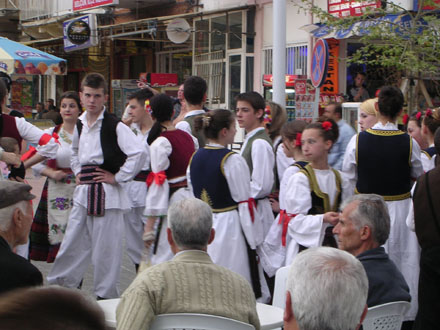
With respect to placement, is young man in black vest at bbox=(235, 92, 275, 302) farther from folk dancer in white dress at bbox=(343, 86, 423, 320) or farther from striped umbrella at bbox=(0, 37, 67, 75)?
striped umbrella at bbox=(0, 37, 67, 75)

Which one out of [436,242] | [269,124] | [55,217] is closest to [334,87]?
[269,124]

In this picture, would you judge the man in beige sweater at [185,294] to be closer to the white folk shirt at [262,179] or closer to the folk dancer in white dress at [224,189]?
the folk dancer in white dress at [224,189]

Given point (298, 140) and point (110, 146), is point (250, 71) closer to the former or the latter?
point (110, 146)

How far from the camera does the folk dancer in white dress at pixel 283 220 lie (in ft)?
17.5

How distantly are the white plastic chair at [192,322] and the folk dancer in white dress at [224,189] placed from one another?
2.43 m

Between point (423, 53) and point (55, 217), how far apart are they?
582cm

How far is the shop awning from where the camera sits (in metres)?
10.5

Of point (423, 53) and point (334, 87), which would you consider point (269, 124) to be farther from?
point (334, 87)

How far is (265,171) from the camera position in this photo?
591 centimetres

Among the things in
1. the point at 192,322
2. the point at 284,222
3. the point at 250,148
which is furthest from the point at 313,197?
the point at 192,322

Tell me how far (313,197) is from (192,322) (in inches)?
89.9

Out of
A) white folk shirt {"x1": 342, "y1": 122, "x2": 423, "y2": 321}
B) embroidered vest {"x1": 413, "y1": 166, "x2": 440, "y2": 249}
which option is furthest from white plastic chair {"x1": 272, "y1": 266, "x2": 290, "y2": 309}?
white folk shirt {"x1": 342, "y1": 122, "x2": 423, "y2": 321}

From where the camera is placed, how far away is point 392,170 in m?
5.75

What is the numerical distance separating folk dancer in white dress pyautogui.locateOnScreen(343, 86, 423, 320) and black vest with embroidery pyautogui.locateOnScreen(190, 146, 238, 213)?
1.04 meters
